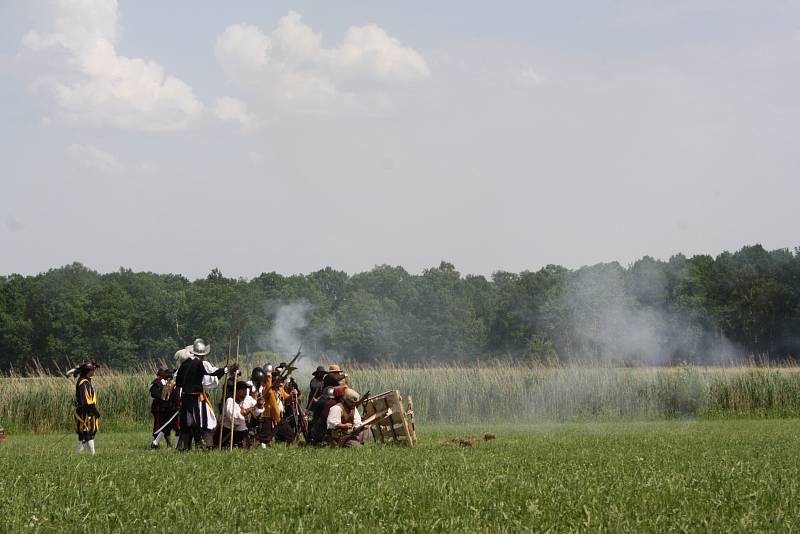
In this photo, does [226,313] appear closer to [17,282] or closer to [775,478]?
[17,282]

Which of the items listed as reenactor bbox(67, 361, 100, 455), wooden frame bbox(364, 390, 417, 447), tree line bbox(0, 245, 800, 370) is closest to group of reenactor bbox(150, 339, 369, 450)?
wooden frame bbox(364, 390, 417, 447)

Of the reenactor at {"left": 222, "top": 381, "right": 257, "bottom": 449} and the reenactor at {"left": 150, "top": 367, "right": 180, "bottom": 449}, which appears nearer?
the reenactor at {"left": 222, "top": 381, "right": 257, "bottom": 449}

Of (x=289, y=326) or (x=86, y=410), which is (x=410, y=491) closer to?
(x=86, y=410)

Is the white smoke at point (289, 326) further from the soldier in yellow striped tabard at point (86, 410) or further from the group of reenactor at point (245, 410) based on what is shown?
the soldier in yellow striped tabard at point (86, 410)

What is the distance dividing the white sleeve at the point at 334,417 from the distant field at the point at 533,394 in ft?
42.9

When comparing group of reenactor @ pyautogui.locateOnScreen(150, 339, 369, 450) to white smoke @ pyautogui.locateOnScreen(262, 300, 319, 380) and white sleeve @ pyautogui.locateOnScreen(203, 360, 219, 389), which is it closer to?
white sleeve @ pyautogui.locateOnScreen(203, 360, 219, 389)

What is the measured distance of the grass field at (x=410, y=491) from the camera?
24.5 feet

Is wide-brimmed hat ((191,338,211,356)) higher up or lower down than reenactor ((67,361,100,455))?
higher up

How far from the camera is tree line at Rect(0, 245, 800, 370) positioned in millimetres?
60312

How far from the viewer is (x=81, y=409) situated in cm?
1675

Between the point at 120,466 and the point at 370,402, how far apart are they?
19.1ft

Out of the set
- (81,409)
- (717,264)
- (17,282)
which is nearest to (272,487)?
(81,409)

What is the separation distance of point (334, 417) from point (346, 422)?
0.84 ft

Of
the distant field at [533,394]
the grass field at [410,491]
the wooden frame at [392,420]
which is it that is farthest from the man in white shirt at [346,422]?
the distant field at [533,394]
